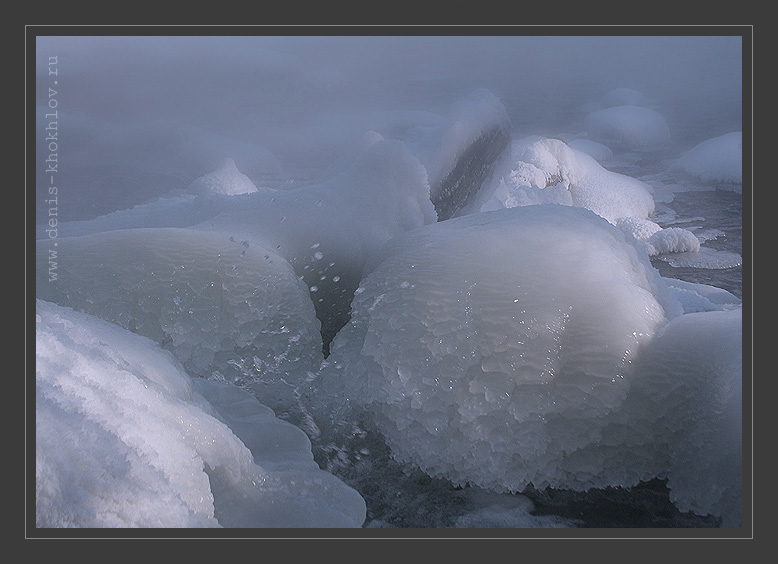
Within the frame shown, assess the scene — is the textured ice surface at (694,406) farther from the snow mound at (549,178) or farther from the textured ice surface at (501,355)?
the snow mound at (549,178)

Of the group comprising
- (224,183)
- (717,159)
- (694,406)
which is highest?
(717,159)

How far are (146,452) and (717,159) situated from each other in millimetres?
1458

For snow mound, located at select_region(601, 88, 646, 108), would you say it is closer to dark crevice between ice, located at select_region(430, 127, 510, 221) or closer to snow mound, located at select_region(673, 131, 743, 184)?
snow mound, located at select_region(673, 131, 743, 184)

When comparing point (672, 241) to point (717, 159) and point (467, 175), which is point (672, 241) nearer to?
point (717, 159)

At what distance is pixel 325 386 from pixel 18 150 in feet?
2.67

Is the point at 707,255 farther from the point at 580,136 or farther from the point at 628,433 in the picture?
the point at 628,433

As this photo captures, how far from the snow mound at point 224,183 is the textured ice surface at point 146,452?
139cm

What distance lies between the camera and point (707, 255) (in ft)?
6.47

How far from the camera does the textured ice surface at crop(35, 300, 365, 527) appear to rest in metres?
0.89

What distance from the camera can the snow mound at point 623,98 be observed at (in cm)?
178

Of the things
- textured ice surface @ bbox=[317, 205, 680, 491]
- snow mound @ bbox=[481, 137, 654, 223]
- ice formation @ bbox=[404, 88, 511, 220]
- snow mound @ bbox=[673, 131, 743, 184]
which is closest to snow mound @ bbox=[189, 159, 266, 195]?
ice formation @ bbox=[404, 88, 511, 220]

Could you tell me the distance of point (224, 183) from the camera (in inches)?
107

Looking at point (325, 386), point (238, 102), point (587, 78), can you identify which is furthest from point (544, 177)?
point (325, 386)

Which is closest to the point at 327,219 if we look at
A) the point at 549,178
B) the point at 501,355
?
the point at 501,355
